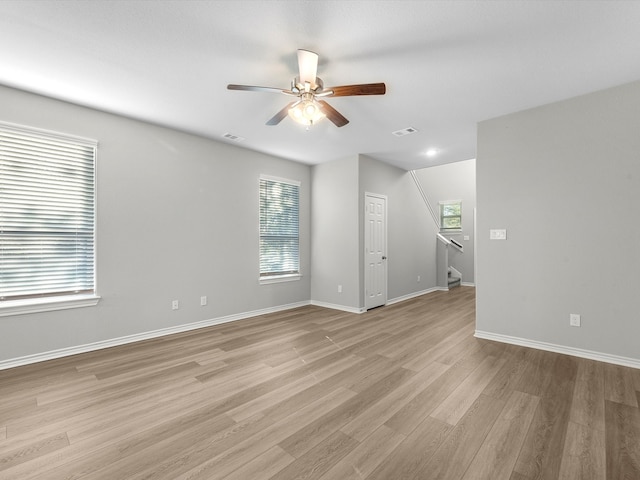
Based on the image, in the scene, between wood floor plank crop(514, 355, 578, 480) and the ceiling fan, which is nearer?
wood floor plank crop(514, 355, 578, 480)

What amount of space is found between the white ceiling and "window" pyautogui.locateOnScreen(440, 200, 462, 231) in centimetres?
569

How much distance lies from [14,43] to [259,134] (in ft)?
8.00

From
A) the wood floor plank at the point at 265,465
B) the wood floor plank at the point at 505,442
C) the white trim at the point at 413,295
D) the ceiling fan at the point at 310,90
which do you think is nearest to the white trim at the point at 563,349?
the wood floor plank at the point at 505,442

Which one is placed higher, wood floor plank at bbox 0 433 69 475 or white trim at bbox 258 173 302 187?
white trim at bbox 258 173 302 187

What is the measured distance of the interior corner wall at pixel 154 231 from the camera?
3152 millimetres

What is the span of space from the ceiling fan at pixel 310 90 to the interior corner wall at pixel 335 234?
2.62 meters

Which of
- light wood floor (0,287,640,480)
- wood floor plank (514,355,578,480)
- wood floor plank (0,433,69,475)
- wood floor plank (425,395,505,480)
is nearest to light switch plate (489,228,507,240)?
light wood floor (0,287,640,480)

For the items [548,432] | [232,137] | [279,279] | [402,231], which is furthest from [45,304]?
[402,231]

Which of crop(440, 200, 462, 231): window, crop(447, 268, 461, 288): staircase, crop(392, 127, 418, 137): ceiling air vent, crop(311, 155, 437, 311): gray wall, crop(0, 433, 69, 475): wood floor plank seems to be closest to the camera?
crop(0, 433, 69, 475): wood floor plank

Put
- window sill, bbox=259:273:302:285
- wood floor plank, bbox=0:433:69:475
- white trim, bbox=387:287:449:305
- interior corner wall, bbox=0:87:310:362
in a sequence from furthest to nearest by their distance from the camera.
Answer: white trim, bbox=387:287:449:305 < window sill, bbox=259:273:302:285 < interior corner wall, bbox=0:87:310:362 < wood floor plank, bbox=0:433:69:475

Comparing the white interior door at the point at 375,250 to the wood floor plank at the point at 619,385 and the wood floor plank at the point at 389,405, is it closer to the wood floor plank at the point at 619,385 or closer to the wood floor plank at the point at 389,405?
the wood floor plank at the point at 389,405

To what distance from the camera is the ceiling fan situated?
225 cm

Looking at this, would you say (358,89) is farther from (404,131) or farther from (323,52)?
(404,131)

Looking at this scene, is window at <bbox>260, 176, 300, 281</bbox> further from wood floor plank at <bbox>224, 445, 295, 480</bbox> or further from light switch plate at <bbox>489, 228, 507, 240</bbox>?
wood floor plank at <bbox>224, 445, 295, 480</bbox>
